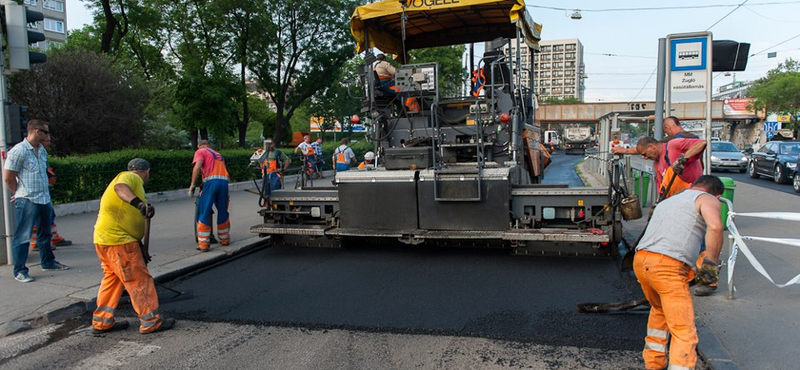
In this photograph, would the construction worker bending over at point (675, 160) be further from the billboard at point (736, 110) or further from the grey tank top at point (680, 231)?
the billboard at point (736, 110)

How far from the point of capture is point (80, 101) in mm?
16734

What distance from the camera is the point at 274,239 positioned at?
838 cm

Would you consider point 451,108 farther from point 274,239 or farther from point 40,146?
point 40,146

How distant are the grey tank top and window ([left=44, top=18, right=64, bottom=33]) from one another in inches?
2838

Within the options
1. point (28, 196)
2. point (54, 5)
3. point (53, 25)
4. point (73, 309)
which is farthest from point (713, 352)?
point (54, 5)

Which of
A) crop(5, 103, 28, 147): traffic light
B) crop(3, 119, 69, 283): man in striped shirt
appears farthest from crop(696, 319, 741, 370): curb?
crop(5, 103, 28, 147): traffic light

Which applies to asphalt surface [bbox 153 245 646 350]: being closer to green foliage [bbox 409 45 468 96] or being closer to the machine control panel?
the machine control panel

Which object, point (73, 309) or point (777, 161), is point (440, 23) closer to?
point (73, 309)

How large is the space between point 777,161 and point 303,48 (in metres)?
19.9

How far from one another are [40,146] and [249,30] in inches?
773

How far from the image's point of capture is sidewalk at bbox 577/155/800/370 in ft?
13.3

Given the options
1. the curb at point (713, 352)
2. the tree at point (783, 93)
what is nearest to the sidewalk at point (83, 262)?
the curb at point (713, 352)

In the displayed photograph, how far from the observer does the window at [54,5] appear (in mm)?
60469

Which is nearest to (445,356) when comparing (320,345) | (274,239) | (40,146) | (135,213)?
(320,345)
